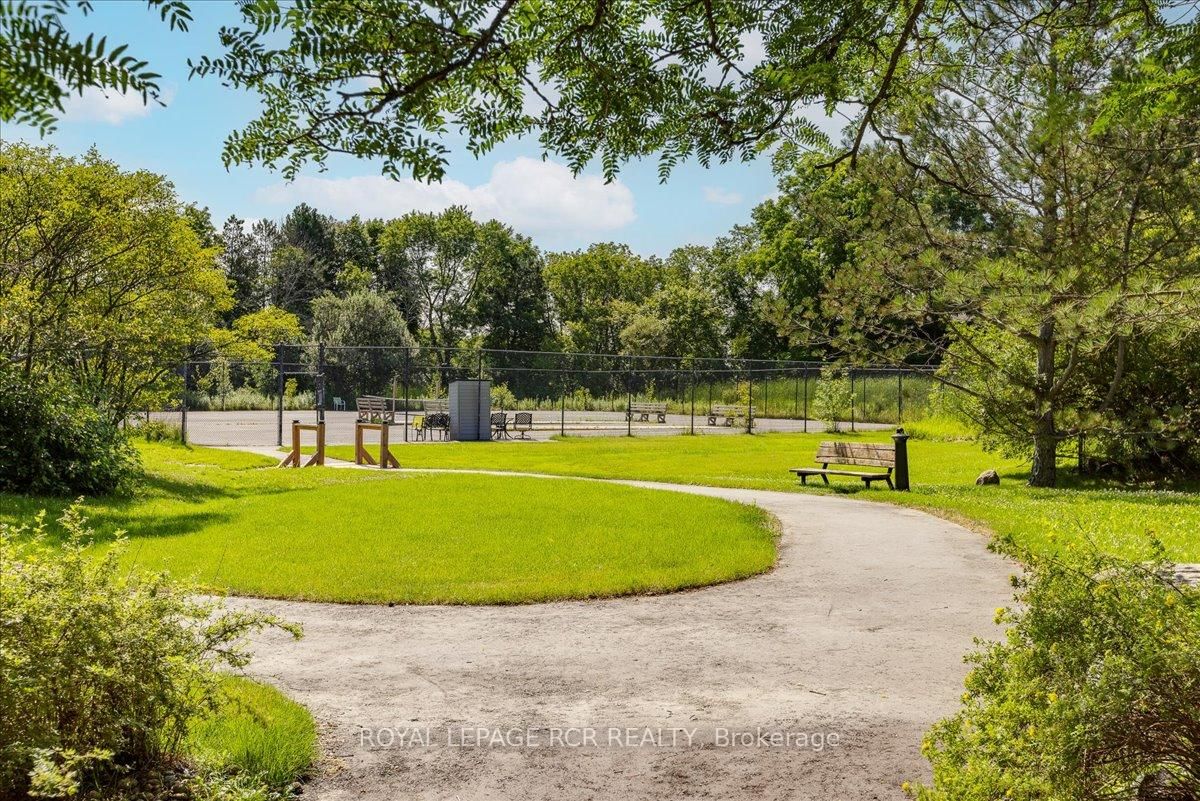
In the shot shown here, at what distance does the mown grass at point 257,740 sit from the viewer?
3.81 m

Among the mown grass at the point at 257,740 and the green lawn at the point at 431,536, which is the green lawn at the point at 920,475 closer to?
the green lawn at the point at 431,536

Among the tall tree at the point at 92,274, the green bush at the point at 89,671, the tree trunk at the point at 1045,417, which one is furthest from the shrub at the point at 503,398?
the green bush at the point at 89,671

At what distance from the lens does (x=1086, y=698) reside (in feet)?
8.96

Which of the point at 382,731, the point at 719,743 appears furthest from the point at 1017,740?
the point at 382,731

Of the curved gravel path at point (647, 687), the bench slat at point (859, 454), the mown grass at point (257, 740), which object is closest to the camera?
the mown grass at point (257, 740)

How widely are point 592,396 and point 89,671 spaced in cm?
3516

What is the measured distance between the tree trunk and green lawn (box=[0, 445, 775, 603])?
21.2 feet

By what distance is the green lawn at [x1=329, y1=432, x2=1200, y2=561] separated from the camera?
9.70 m

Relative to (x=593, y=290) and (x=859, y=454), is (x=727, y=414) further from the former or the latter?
(x=593, y=290)

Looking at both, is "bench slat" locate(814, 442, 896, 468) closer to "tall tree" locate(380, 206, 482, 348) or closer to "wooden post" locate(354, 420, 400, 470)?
"wooden post" locate(354, 420, 400, 470)

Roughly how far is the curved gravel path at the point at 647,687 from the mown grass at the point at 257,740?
130 millimetres

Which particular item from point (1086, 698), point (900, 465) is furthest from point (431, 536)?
point (900, 465)

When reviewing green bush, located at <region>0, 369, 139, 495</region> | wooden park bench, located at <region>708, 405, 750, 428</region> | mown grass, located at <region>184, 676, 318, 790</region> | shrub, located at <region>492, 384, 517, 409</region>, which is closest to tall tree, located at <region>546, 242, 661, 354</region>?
wooden park bench, located at <region>708, 405, 750, 428</region>

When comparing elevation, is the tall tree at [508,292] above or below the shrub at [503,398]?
above
